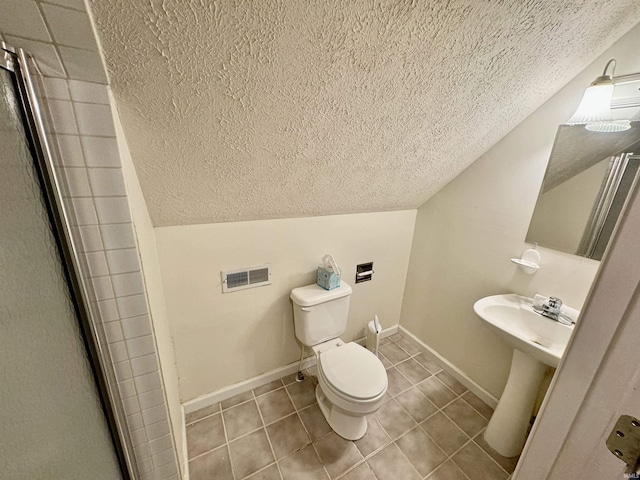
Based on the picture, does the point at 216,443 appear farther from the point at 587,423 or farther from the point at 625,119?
the point at 625,119

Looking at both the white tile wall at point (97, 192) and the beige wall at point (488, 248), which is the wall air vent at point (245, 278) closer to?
the white tile wall at point (97, 192)

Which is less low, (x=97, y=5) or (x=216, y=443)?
(x=97, y=5)

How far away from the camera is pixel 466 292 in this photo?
169 cm

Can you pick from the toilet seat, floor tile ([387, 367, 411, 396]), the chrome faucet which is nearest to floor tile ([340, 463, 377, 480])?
the toilet seat

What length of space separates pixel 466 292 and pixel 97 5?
2011mm

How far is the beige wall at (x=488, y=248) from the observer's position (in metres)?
1.21

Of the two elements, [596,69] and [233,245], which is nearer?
[596,69]

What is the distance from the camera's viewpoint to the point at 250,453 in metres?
1.30

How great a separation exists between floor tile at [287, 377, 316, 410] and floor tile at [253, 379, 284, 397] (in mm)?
77

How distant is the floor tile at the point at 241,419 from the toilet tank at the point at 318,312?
50cm

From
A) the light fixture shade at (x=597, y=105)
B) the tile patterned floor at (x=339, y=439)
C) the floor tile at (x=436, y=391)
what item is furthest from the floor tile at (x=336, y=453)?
the light fixture shade at (x=597, y=105)

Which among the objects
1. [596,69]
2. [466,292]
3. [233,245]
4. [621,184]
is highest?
[596,69]

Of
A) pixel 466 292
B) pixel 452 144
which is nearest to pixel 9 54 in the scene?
pixel 452 144

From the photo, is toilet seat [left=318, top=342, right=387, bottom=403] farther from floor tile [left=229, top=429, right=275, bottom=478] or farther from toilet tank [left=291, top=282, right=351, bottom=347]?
floor tile [left=229, top=429, right=275, bottom=478]
